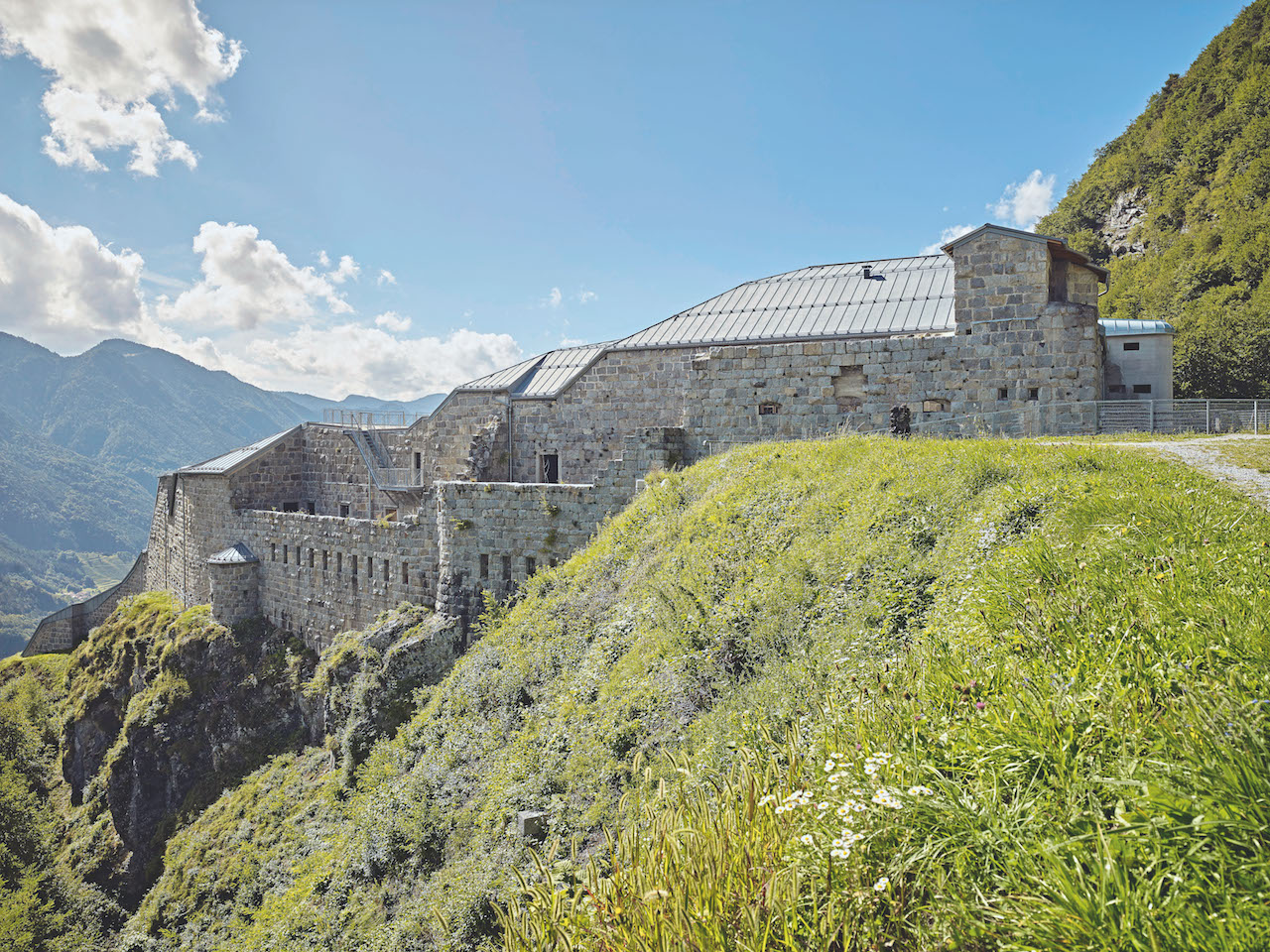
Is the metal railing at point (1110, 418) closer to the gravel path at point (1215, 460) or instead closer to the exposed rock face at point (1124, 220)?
the gravel path at point (1215, 460)

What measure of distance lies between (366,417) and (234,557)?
28.4ft

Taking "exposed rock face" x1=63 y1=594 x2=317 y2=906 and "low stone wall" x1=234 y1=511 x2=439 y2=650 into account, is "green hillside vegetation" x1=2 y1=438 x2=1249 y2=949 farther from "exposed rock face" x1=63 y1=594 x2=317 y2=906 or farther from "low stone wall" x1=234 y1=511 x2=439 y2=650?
"exposed rock face" x1=63 y1=594 x2=317 y2=906

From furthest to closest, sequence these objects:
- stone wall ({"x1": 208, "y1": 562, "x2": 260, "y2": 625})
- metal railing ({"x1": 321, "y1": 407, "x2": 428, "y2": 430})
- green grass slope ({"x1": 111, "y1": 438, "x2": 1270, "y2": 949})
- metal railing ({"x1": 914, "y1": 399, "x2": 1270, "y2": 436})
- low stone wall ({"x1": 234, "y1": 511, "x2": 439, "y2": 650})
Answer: metal railing ({"x1": 321, "y1": 407, "x2": 428, "y2": 430}) < stone wall ({"x1": 208, "y1": 562, "x2": 260, "y2": 625}) < low stone wall ({"x1": 234, "y1": 511, "x2": 439, "y2": 650}) < metal railing ({"x1": 914, "y1": 399, "x2": 1270, "y2": 436}) < green grass slope ({"x1": 111, "y1": 438, "x2": 1270, "y2": 949})

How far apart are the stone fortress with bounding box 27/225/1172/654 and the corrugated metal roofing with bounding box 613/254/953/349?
6 cm

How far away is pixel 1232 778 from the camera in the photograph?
7.35 feet

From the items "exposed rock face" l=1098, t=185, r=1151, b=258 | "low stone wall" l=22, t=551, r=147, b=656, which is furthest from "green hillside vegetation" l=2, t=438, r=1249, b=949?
"exposed rock face" l=1098, t=185, r=1151, b=258

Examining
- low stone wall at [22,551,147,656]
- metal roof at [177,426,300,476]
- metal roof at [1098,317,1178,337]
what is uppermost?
metal roof at [1098,317,1178,337]

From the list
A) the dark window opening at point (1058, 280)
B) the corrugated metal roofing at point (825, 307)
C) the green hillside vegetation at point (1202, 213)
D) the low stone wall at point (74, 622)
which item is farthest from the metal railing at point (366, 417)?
the green hillside vegetation at point (1202, 213)

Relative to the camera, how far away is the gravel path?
22.0ft

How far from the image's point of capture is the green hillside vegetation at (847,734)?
96.0 inches

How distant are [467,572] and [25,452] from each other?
23831cm

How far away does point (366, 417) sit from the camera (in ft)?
94.5

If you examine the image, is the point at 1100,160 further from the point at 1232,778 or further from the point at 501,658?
the point at 1232,778

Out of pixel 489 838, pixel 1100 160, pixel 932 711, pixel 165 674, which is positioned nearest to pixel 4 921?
pixel 165 674
